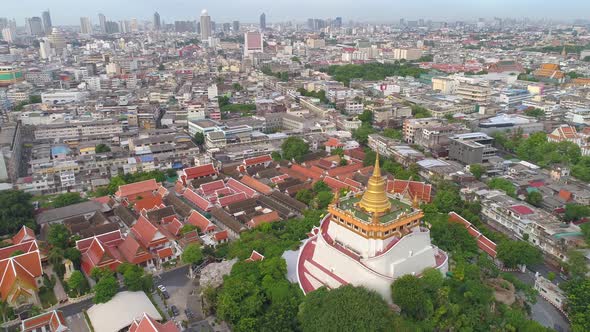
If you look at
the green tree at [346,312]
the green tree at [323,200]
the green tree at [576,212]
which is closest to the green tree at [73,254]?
the green tree at [346,312]

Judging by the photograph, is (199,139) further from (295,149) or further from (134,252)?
(134,252)

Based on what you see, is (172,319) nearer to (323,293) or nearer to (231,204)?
(323,293)

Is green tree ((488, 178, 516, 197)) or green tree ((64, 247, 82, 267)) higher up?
green tree ((488, 178, 516, 197))

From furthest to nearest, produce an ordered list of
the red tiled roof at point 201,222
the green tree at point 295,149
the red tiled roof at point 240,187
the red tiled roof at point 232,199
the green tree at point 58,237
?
1. the green tree at point 295,149
2. the red tiled roof at point 240,187
3. the red tiled roof at point 232,199
4. the red tiled roof at point 201,222
5. the green tree at point 58,237

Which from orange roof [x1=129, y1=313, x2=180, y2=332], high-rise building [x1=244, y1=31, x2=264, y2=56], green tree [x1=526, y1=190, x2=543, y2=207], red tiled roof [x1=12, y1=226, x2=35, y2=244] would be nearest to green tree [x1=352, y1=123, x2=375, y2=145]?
green tree [x1=526, y1=190, x2=543, y2=207]

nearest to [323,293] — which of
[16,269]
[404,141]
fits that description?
[16,269]

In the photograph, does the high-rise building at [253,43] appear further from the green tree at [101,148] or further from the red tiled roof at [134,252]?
the red tiled roof at [134,252]

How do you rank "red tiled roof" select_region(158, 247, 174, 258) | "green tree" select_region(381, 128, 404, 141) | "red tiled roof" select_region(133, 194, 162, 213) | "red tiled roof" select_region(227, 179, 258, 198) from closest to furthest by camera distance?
"red tiled roof" select_region(158, 247, 174, 258), "red tiled roof" select_region(133, 194, 162, 213), "red tiled roof" select_region(227, 179, 258, 198), "green tree" select_region(381, 128, 404, 141)

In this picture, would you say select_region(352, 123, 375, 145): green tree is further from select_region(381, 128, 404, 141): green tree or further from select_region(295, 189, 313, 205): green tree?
select_region(295, 189, 313, 205): green tree
